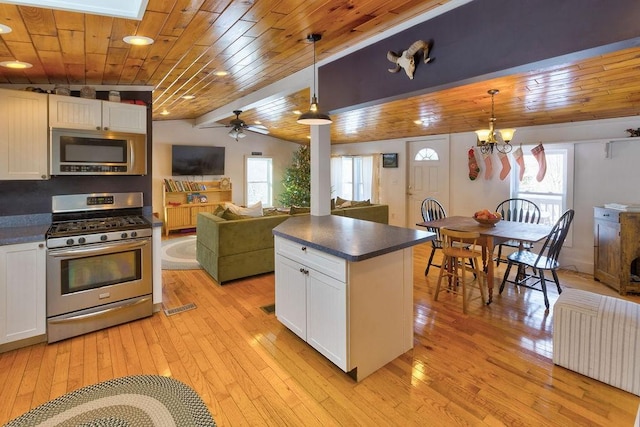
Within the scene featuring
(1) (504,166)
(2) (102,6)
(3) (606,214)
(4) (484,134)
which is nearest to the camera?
(2) (102,6)

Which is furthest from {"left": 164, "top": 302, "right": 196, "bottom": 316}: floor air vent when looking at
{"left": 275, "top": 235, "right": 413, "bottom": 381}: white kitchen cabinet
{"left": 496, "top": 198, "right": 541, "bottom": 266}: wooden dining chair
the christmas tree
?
the christmas tree

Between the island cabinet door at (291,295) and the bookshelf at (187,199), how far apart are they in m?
4.76

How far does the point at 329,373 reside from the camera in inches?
92.4

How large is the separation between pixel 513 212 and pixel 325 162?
327 centimetres

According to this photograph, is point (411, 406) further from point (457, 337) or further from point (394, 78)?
point (394, 78)

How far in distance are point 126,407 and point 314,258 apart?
1.43 m

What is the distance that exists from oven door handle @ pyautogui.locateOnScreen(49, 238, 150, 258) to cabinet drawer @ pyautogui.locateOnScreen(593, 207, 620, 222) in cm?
507

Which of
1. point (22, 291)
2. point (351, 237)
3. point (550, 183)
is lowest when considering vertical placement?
point (22, 291)

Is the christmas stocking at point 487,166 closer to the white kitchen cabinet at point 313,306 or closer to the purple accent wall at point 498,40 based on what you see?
the purple accent wall at point 498,40

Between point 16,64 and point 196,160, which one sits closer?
point 16,64

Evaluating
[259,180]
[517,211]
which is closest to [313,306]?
[517,211]

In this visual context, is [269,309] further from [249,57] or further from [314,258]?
[249,57]

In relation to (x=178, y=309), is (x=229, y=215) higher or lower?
higher

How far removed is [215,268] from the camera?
4137 millimetres
